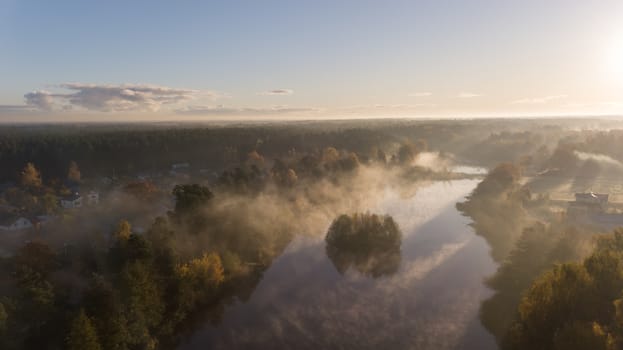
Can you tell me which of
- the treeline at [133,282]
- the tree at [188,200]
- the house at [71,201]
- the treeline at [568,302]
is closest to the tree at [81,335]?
the treeline at [133,282]

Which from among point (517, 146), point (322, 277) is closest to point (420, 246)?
point (322, 277)

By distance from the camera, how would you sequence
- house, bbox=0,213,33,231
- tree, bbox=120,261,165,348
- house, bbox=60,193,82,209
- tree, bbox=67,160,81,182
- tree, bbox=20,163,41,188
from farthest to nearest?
tree, bbox=67,160,81,182 → tree, bbox=20,163,41,188 → house, bbox=60,193,82,209 → house, bbox=0,213,33,231 → tree, bbox=120,261,165,348

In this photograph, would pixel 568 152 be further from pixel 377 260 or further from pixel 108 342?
pixel 108 342

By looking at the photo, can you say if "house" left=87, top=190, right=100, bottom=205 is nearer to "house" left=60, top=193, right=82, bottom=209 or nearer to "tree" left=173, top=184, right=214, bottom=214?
"house" left=60, top=193, right=82, bottom=209

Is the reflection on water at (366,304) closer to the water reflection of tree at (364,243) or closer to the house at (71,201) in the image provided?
the water reflection of tree at (364,243)

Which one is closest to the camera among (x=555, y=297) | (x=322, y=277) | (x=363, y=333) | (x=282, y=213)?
(x=555, y=297)

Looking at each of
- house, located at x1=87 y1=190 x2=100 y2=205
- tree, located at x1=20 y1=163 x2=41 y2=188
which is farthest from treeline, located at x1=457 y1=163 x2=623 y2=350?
tree, located at x1=20 y1=163 x2=41 y2=188
